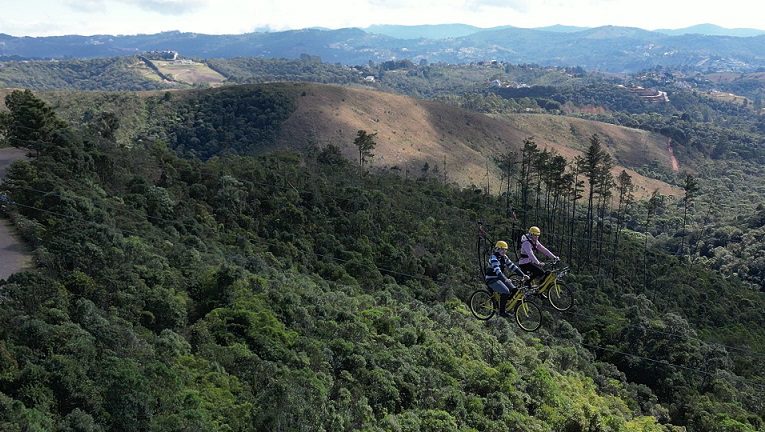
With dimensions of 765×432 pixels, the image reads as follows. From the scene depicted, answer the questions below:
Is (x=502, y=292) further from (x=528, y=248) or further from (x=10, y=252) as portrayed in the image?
(x=10, y=252)

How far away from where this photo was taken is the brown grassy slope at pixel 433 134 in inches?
5394

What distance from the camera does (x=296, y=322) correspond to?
35281mm

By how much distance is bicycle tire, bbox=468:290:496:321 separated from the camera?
25.2 m

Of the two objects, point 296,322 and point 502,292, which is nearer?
point 502,292

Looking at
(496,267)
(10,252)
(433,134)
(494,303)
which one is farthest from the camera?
(433,134)

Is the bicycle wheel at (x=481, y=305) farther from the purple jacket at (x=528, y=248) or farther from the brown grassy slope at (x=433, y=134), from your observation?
the brown grassy slope at (x=433, y=134)

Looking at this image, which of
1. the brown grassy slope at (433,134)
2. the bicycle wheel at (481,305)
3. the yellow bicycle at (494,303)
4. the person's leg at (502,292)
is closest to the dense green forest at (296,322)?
the bicycle wheel at (481,305)

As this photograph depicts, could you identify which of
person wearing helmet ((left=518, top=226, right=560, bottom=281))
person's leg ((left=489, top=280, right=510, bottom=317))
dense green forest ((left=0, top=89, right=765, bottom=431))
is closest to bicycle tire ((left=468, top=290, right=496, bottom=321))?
person's leg ((left=489, top=280, right=510, bottom=317))

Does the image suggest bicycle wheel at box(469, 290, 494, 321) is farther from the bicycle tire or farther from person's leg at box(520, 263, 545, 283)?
person's leg at box(520, 263, 545, 283)

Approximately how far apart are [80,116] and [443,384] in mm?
117218

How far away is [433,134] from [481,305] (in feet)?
444

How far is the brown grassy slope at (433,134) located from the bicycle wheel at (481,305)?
104114mm

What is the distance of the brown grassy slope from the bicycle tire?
104 meters

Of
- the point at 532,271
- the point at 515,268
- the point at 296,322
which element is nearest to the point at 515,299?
the point at 532,271
